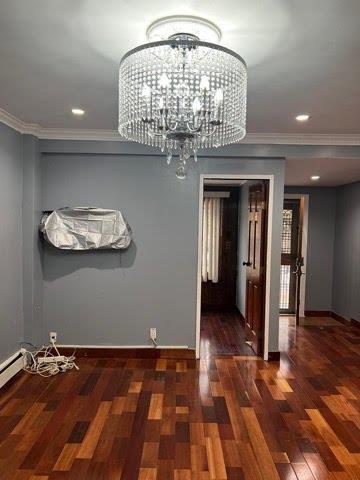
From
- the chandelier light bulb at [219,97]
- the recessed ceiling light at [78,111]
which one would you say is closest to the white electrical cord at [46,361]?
the recessed ceiling light at [78,111]

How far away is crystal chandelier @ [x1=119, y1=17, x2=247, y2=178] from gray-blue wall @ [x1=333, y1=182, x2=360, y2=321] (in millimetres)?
4152

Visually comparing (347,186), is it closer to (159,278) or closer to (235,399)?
(159,278)

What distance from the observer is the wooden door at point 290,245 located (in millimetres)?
6168

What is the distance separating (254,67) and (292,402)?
Result: 2.68m

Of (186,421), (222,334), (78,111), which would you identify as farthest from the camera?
Result: (222,334)

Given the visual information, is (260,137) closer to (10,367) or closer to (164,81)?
(164,81)

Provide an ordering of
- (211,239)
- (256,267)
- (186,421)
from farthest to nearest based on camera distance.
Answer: (211,239) → (256,267) → (186,421)

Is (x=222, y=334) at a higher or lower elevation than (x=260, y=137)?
lower

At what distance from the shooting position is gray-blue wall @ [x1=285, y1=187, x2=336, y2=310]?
589 centimetres

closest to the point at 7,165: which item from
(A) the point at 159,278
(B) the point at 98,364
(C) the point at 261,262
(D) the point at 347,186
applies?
(A) the point at 159,278

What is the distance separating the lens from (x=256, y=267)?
4.20m

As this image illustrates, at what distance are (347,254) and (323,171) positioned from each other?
67.2 inches

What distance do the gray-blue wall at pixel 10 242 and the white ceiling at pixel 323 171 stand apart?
290 centimetres

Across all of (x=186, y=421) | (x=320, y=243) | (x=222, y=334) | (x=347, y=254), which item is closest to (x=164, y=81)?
(x=186, y=421)
